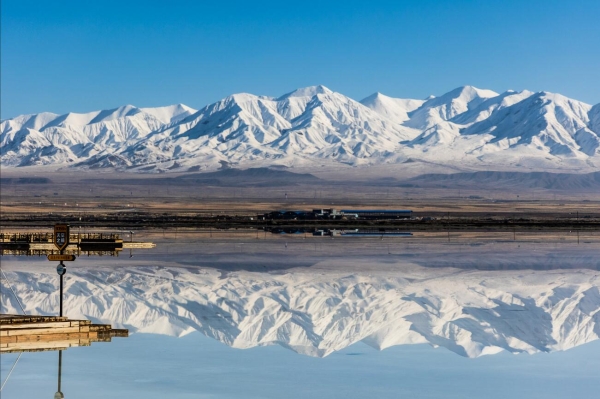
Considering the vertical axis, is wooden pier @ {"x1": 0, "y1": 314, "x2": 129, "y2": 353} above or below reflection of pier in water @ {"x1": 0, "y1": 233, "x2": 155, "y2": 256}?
below

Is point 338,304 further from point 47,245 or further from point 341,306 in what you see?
point 47,245

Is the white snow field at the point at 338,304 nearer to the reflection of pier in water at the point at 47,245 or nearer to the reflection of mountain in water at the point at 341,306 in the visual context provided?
the reflection of mountain in water at the point at 341,306

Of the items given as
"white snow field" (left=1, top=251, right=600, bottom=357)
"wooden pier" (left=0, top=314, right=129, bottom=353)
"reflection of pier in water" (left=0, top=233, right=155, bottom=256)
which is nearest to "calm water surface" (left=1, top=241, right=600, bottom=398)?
"white snow field" (left=1, top=251, right=600, bottom=357)

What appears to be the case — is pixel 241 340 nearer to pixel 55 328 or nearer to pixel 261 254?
pixel 55 328

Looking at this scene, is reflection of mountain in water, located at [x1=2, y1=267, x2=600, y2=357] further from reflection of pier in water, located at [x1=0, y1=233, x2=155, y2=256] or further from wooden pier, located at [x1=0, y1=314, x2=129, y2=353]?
wooden pier, located at [x1=0, y1=314, x2=129, y2=353]

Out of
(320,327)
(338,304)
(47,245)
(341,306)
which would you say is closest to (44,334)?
(320,327)

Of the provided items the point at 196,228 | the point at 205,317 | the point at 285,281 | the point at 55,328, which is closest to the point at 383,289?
the point at 285,281
